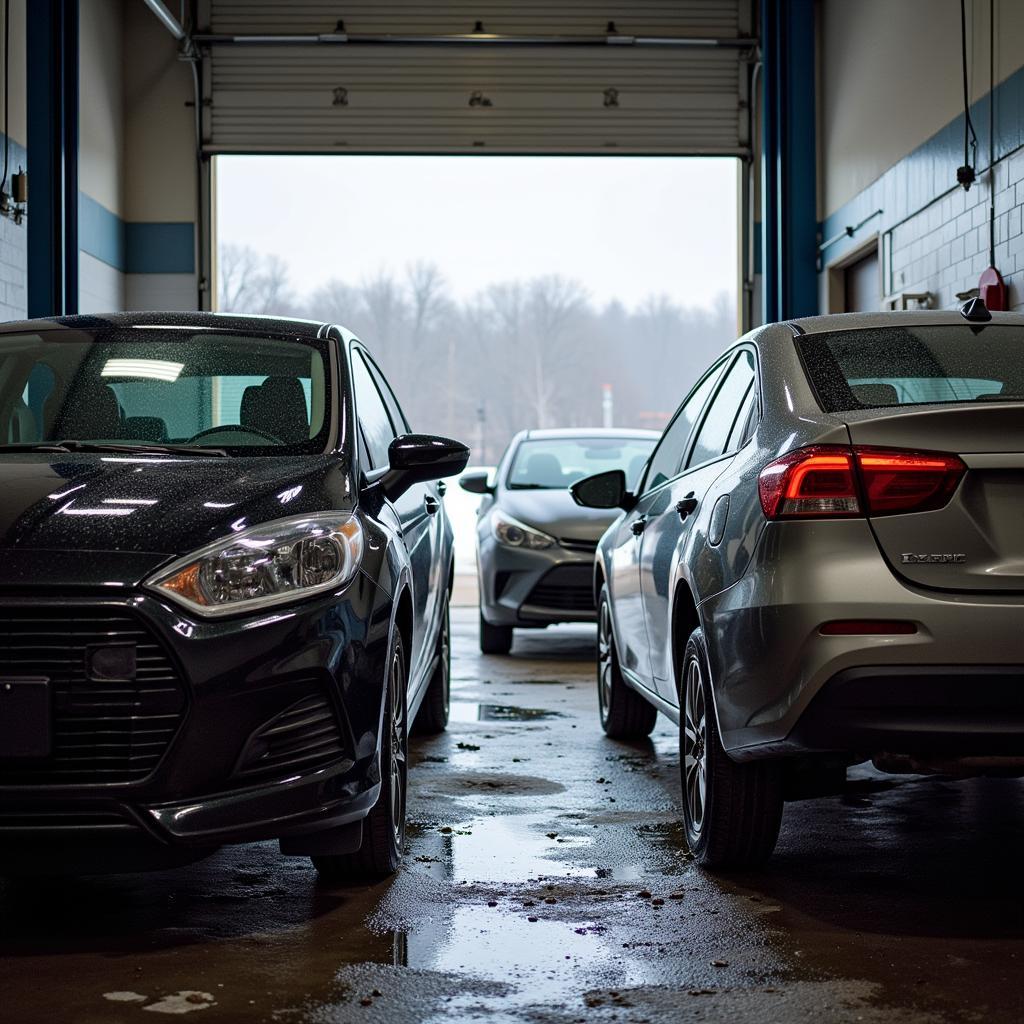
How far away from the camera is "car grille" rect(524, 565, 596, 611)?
375 inches

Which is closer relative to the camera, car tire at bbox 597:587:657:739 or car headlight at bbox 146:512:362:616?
car headlight at bbox 146:512:362:616

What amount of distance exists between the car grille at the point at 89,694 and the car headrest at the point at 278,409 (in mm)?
1129

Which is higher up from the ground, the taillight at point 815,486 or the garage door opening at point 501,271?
the garage door opening at point 501,271

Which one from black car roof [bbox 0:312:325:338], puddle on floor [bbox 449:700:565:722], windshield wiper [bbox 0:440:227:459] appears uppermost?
black car roof [bbox 0:312:325:338]

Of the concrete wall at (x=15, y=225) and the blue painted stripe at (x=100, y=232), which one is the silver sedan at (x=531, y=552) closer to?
the concrete wall at (x=15, y=225)

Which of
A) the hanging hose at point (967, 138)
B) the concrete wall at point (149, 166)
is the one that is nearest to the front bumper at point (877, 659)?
the hanging hose at point (967, 138)

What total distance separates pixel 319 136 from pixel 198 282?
205 cm

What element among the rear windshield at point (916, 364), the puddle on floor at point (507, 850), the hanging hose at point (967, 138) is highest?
the hanging hose at point (967, 138)

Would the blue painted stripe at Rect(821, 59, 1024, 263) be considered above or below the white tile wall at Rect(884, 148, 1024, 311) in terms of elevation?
above

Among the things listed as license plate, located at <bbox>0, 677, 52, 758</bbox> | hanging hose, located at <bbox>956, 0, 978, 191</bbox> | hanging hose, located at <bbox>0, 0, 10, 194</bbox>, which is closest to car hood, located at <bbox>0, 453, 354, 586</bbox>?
license plate, located at <bbox>0, 677, 52, 758</bbox>

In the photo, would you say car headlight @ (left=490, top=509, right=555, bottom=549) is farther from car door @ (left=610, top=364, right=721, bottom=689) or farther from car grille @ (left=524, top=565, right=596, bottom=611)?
car door @ (left=610, top=364, right=721, bottom=689)

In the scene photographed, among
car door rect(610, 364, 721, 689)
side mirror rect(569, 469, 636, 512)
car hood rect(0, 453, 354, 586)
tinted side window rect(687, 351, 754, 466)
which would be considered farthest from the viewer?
side mirror rect(569, 469, 636, 512)

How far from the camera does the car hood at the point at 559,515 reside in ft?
31.7

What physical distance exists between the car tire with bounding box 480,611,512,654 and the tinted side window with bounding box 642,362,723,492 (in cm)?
463
